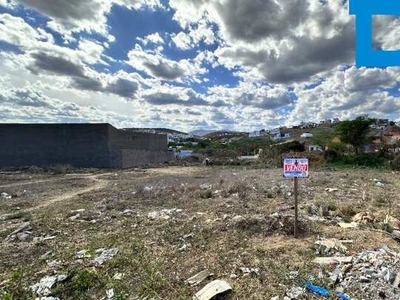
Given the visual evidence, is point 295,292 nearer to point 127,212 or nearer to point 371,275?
point 371,275

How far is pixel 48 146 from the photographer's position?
2022cm

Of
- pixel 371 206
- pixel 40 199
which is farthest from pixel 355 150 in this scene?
pixel 40 199

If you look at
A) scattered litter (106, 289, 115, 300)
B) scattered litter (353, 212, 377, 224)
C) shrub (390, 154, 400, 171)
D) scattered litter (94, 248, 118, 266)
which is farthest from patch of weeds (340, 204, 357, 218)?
shrub (390, 154, 400, 171)

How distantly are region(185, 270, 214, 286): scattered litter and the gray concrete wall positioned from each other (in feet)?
60.3

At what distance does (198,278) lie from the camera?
3068 mm

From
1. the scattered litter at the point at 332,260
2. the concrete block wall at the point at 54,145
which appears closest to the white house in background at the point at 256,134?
the concrete block wall at the point at 54,145

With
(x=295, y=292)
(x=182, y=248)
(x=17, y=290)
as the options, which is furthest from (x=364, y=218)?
(x=17, y=290)

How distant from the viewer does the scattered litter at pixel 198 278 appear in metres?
3.00

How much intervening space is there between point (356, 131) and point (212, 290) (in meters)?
27.8

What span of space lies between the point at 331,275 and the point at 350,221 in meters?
2.45

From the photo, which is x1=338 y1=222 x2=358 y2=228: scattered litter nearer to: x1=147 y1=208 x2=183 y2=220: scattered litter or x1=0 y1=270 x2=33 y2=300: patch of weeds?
x1=147 y1=208 x2=183 y2=220: scattered litter

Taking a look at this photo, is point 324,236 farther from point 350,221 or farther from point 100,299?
point 100,299

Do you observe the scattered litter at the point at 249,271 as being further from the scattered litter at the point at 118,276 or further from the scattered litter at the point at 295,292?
the scattered litter at the point at 118,276

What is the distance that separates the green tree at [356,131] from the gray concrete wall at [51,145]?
69.7 ft
